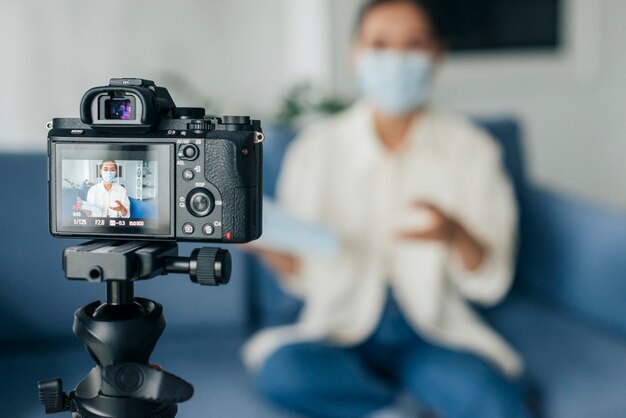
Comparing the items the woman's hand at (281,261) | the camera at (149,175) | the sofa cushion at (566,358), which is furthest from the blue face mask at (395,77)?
the camera at (149,175)

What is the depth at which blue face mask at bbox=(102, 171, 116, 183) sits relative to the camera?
0.73 m

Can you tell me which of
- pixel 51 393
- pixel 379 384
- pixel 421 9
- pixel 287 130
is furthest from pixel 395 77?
pixel 51 393

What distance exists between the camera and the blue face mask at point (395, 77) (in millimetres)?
1766

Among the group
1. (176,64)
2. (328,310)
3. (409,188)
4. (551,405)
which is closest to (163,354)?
(328,310)

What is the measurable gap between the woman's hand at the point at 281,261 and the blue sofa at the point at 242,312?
63 mm

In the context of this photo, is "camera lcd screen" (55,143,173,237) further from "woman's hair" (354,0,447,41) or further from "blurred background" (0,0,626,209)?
"blurred background" (0,0,626,209)

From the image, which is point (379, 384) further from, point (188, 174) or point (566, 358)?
point (188, 174)

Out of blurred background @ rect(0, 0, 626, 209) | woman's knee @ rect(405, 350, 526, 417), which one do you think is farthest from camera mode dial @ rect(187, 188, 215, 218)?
blurred background @ rect(0, 0, 626, 209)

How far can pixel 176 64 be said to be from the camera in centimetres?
270

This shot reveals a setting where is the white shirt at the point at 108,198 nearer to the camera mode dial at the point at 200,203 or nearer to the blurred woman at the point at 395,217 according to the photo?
the camera mode dial at the point at 200,203

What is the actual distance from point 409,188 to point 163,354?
24.1 inches

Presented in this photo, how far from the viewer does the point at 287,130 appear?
1864 millimetres

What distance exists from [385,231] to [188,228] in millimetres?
1048

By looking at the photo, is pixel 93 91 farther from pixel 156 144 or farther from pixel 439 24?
pixel 439 24
